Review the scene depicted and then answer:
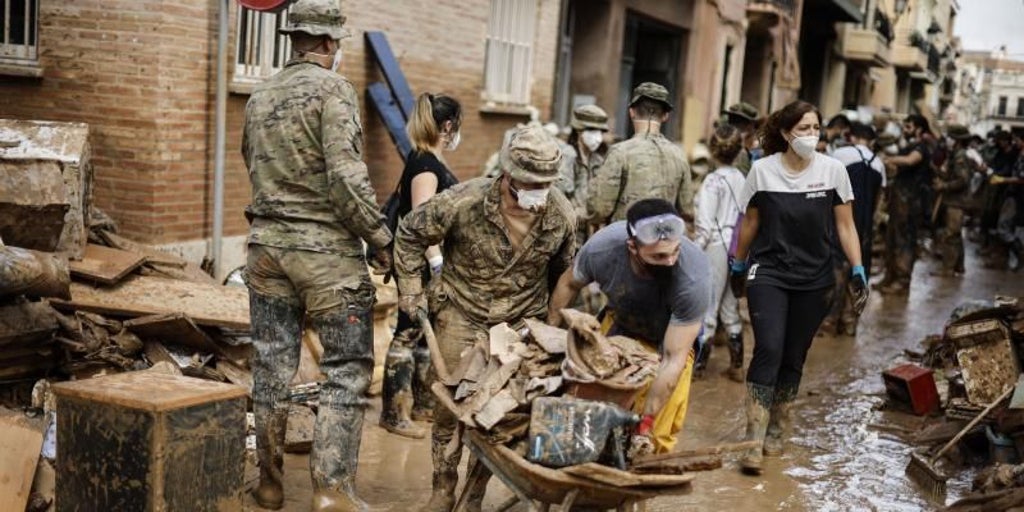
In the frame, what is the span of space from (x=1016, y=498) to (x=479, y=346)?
2.71m

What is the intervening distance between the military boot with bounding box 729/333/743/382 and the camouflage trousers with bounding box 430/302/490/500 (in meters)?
4.25

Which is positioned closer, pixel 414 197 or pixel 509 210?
pixel 509 210

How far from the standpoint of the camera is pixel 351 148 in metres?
5.04

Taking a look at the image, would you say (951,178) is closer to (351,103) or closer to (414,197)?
(414,197)

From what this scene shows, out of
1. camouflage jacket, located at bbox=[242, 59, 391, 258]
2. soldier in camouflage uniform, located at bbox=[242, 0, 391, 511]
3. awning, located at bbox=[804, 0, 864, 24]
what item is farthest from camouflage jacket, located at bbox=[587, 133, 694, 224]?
awning, located at bbox=[804, 0, 864, 24]

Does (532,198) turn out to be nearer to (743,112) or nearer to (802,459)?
(802,459)

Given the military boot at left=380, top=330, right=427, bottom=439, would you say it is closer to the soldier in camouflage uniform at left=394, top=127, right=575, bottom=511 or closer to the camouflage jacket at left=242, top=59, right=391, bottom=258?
the soldier in camouflage uniform at left=394, top=127, right=575, bottom=511

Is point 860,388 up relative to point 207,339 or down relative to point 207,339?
down

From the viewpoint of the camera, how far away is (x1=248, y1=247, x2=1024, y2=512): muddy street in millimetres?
6020

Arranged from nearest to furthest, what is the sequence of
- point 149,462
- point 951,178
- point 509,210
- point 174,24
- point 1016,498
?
point 149,462 → point 509,210 → point 1016,498 → point 174,24 → point 951,178

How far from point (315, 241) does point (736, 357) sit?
15.8ft

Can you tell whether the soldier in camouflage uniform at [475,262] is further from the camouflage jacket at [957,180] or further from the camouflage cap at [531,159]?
the camouflage jacket at [957,180]

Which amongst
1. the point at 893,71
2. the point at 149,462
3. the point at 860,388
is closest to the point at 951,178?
the point at 860,388

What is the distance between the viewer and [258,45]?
984cm
